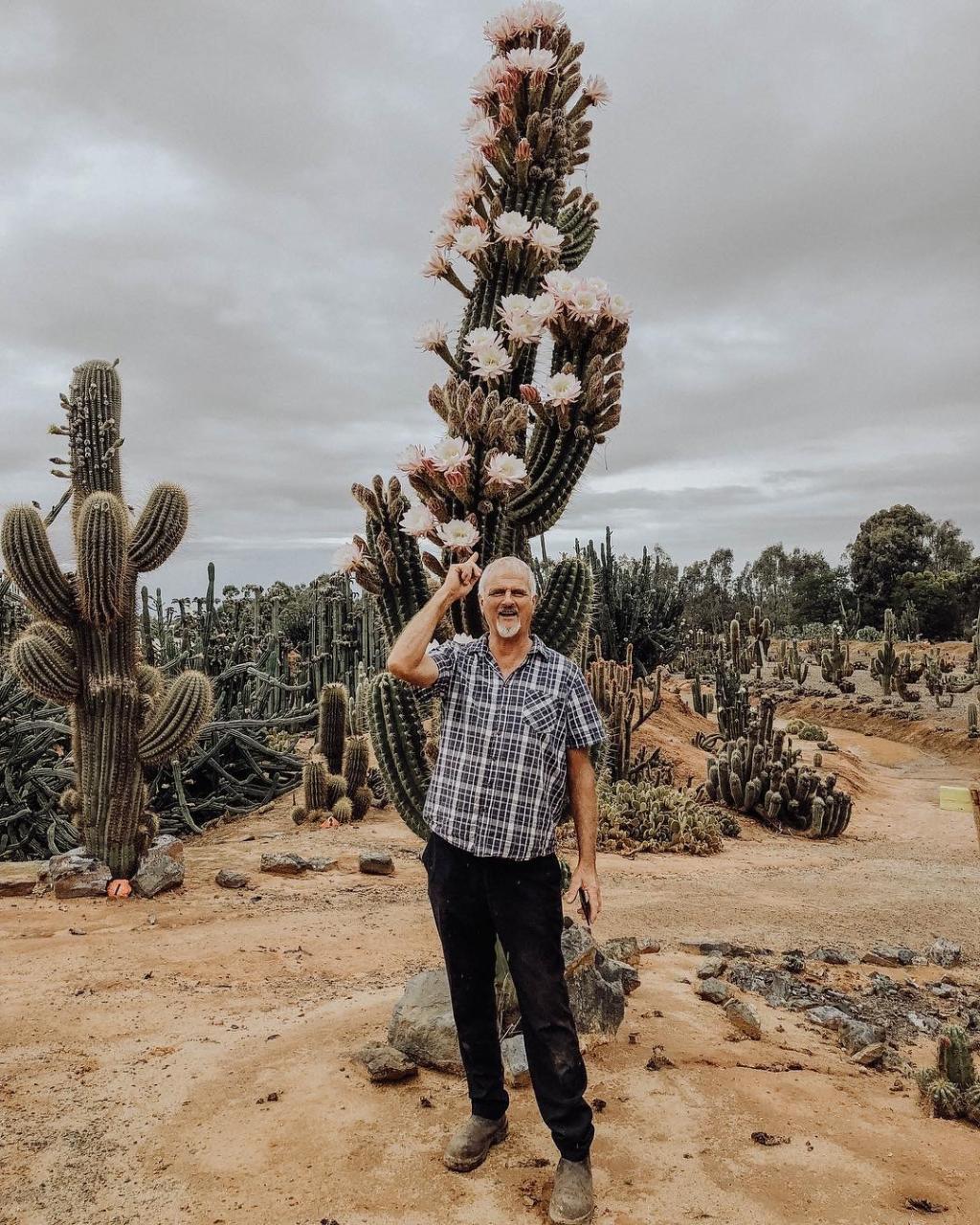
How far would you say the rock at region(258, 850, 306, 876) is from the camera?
26.2ft

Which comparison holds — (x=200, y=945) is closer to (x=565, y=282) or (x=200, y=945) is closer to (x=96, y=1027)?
(x=96, y=1027)

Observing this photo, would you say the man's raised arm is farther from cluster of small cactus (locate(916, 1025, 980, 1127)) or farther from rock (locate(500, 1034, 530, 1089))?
cluster of small cactus (locate(916, 1025, 980, 1127))

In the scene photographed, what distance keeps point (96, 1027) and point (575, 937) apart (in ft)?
8.10

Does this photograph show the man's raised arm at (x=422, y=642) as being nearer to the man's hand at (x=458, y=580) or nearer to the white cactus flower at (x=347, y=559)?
the man's hand at (x=458, y=580)

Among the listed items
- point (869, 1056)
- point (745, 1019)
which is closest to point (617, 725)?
point (745, 1019)

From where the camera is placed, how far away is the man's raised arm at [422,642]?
3.10 meters

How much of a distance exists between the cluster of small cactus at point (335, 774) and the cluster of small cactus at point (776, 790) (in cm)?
496

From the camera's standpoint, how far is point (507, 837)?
9.59 ft

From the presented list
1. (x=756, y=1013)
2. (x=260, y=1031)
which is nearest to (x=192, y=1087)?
(x=260, y=1031)

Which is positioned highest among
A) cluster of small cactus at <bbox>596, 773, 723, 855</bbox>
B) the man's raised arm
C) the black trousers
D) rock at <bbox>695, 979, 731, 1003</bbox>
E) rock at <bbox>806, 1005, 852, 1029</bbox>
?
the man's raised arm

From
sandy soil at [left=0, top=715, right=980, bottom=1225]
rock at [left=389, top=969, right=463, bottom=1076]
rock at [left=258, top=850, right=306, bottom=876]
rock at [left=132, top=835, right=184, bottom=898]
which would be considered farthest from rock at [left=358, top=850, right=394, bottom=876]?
rock at [left=389, top=969, right=463, bottom=1076]

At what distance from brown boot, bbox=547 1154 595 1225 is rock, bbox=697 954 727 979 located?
2500mm

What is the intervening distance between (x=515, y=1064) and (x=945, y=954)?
3.90 m

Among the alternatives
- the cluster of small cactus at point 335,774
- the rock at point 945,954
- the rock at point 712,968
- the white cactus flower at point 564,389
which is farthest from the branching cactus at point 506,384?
the cluster of small cactus at point 335,774
